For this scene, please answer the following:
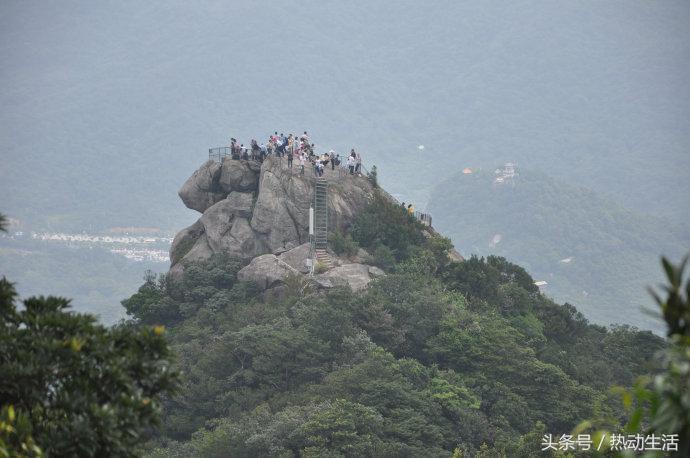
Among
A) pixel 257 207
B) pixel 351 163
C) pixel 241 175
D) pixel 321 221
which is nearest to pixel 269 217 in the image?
pixel 257 207

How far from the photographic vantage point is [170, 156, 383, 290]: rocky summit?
58594 mm

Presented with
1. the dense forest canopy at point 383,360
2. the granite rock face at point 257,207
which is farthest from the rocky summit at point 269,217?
the dense forest canopy at point 383,360

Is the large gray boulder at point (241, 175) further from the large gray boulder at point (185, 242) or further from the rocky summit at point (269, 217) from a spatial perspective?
the large gray boulder at point (185, 242)

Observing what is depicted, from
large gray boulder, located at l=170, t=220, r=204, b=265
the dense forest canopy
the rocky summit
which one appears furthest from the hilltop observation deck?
large gray boulder, located at l=170, t=220, r=204, b=265

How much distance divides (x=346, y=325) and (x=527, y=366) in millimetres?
9554

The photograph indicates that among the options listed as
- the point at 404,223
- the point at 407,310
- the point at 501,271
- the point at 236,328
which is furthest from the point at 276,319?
the point at 501,271

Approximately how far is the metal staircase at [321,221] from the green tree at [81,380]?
3981 cm

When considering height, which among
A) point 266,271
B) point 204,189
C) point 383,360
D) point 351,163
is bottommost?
point 383,360

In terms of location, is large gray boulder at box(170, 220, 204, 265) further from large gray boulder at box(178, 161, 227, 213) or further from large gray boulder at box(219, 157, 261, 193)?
large gray boulder at box(219, 157, 261, 193)

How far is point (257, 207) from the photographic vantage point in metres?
59.6

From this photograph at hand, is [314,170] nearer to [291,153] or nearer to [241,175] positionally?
[291,153]

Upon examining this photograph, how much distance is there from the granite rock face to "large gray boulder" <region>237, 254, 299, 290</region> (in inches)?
20.9

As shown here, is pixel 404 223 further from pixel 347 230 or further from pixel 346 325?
pixel 346 325

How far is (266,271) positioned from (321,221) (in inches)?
172
